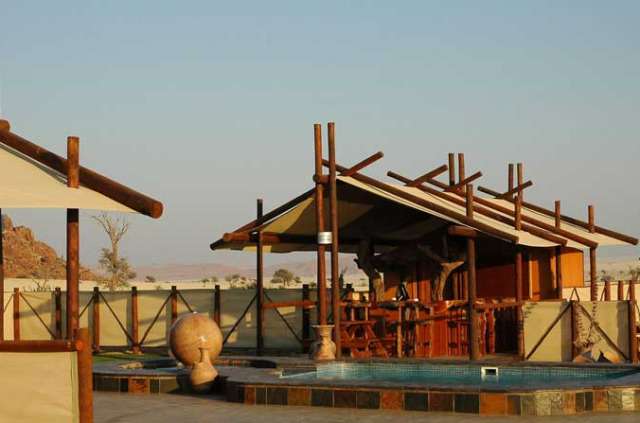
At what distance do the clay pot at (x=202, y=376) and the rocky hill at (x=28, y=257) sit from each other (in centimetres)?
5699

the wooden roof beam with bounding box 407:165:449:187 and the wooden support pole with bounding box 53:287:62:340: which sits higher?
the wooden roof beam with bounding box 407:165:449:187

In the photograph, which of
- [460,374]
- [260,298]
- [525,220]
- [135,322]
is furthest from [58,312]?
[460,374]

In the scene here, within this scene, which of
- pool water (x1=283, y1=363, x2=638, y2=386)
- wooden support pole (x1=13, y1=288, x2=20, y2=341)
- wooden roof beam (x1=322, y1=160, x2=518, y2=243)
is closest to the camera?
pool water (x1=283, y1=363, x2=638, y2=386)

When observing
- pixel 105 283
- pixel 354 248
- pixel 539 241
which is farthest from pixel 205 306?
pixel 105 283

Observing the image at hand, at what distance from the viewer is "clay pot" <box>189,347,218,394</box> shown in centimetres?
1449

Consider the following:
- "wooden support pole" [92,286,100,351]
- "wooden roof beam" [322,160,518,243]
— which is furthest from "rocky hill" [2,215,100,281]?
"wooden roof beam" [322,160,518,243]

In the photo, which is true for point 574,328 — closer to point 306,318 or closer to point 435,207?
point 435,207

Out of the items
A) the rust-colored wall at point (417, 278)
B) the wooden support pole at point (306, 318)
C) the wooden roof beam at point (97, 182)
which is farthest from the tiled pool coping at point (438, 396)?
the rust-colored wall at point (417, 278)

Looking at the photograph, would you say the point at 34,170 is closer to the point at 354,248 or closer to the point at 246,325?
the point at 246,325

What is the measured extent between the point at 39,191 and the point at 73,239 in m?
0.90

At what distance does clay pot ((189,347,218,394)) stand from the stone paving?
0.98 m

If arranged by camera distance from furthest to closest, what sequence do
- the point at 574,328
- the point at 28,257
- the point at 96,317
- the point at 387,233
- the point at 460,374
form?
the point at 28,257 → the point at 96,317 → the point at 387,233 → the point at 574,328 → the point at 460,374

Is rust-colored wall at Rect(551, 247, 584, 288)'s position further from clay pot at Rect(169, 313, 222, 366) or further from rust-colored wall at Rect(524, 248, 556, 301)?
clay pot at Rect(169, 313, 222, 366)

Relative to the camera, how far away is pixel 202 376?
14.5 metres
